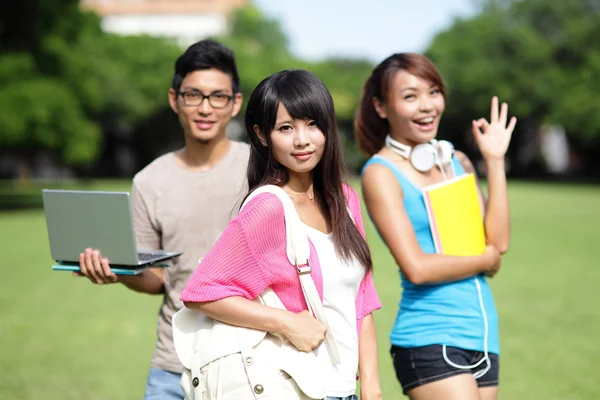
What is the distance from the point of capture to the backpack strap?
2354 mm

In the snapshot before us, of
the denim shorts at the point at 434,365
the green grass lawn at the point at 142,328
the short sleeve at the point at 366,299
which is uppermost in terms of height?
the short sleeve at the point at 366,299

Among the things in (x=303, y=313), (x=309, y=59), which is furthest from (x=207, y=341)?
(x=309, y=59)

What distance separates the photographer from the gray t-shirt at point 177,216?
10.8 feet

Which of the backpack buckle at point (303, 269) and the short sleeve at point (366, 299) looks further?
the short sleeve at point (366, 299)

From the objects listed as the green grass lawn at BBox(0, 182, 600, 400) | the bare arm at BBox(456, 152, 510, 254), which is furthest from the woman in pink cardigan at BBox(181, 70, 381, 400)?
the green grass lawn at BBox(0, 182, 600, 400)

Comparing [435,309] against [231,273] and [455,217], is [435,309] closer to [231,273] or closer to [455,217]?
[455,217]

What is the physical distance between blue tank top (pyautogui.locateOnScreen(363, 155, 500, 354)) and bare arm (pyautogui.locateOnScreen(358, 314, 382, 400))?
554mm

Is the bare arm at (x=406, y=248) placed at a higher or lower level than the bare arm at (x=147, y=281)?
higher

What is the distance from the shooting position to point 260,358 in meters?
2.32

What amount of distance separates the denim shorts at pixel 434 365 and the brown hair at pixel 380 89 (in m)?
1.02

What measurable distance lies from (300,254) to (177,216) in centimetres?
111

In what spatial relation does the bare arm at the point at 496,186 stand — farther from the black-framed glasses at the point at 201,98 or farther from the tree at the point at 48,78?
the tree at the point at 48,78

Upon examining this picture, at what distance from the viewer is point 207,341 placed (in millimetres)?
2379

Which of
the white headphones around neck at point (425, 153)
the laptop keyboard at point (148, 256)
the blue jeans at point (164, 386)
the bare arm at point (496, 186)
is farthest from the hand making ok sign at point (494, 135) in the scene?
the blue jeans at point (164, 386)
